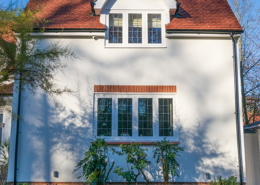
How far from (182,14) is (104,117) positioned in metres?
4.98

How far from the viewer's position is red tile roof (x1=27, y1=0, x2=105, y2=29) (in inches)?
347

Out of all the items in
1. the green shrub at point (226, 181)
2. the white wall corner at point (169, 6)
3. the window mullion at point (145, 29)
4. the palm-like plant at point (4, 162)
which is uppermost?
the white wall corner at point (169, 6)

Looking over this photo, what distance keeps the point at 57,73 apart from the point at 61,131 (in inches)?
80.0

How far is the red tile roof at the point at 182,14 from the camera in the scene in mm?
8773

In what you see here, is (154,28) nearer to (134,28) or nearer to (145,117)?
(134,28)

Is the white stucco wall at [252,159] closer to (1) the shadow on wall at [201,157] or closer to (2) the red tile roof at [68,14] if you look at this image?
(1) the shadow on wall at [201,157]

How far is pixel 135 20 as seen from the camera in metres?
8.94

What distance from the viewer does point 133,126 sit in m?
8.33

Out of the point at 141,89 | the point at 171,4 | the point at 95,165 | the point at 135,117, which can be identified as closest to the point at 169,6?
the point at 171,4

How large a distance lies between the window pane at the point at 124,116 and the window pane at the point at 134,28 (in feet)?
7.23

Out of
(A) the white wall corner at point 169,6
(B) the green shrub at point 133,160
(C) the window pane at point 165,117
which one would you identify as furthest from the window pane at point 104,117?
(A) the white wall corner at point 169,6

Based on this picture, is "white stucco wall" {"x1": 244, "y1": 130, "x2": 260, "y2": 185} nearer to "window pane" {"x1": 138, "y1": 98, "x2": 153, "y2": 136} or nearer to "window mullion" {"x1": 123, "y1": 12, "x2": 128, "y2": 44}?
"window pane" {"x1": 138, "y1": 98, "x2": 153, "y2": 136}

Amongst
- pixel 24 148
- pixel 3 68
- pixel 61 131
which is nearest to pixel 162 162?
pixel 61 131

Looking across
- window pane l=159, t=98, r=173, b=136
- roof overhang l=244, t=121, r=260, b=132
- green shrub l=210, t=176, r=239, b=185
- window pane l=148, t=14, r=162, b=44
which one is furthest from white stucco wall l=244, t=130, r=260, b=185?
window pane l=148, t=14, r=162, b=44
